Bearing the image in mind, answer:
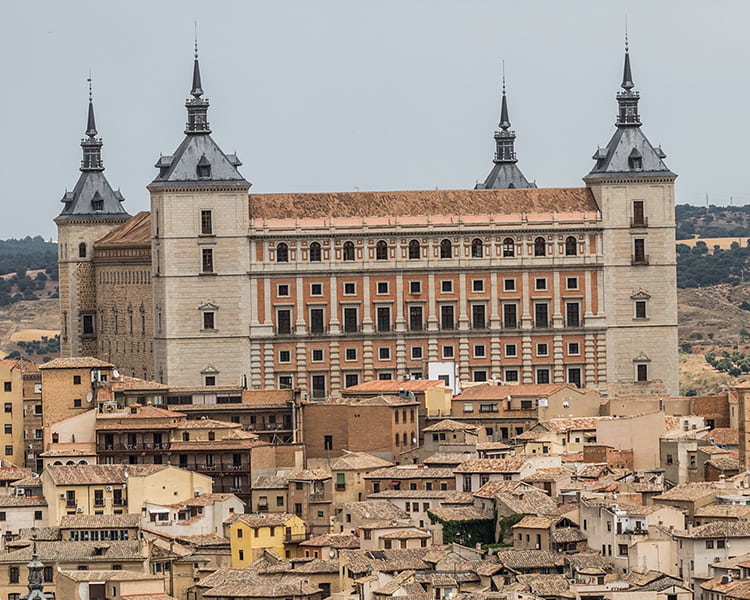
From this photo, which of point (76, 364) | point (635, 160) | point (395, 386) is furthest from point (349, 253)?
point (76, 364)

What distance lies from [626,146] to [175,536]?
1607 inches

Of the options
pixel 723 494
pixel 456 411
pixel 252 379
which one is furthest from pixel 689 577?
pixel 252 379

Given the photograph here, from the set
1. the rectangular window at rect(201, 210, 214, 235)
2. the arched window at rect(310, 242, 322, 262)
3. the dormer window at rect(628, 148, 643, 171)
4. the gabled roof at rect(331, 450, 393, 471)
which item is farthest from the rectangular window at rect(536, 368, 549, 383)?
the gabled roof at rect(331, 450, 393, 471)

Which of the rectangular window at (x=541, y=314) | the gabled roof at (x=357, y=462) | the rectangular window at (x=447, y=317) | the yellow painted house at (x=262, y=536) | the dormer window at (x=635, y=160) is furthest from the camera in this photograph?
the dormer window at (x=635, y=160)

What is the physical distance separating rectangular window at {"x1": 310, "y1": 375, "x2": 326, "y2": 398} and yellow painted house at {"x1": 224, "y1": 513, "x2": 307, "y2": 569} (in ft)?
94.2

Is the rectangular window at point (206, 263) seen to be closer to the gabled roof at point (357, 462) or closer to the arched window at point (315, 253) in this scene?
the arched window at point (315, 253)

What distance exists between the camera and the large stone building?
13812 centimetres

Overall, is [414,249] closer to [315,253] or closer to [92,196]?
[315,253]

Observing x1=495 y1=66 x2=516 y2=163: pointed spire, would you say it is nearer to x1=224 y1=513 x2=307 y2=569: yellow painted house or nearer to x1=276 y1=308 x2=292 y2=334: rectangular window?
x1=276 y1=308 x2=292 y2=334: rectangular window

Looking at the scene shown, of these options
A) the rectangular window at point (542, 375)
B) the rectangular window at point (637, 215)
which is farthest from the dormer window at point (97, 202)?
the rectangular window at point (637, 215)

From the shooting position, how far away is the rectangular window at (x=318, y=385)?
13800 centimetres

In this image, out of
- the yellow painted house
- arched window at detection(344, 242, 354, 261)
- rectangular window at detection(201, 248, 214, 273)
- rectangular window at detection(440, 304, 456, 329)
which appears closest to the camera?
the yellow painted house

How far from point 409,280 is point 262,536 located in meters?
33.8

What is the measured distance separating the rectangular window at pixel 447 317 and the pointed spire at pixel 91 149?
29593 millimetres
